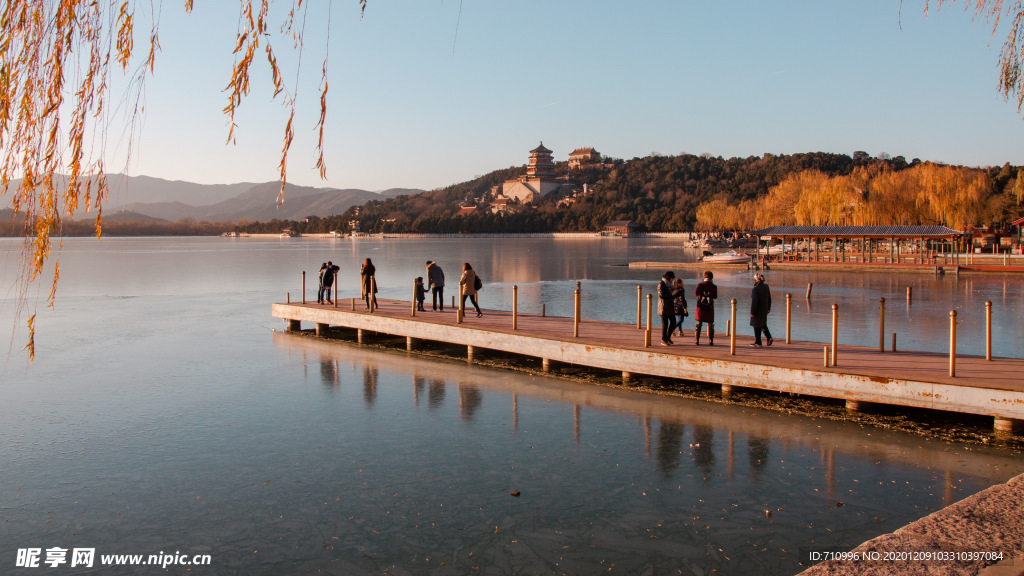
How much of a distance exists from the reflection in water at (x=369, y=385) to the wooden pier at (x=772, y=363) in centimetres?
206

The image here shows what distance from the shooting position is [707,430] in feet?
36.8

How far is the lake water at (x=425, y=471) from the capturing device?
7.35 m

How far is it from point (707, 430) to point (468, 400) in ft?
14.2

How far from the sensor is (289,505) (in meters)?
8.41

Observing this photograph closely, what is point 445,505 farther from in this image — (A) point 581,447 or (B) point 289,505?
(A) point 581,447

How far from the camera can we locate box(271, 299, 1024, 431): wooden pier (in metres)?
10.4

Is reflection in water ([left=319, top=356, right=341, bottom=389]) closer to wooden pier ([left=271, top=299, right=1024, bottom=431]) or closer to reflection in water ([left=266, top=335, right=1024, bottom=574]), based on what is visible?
wooden pier ([left=271, top=299, right=1024, bottom=431])

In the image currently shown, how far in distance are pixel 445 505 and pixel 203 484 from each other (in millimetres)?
3086

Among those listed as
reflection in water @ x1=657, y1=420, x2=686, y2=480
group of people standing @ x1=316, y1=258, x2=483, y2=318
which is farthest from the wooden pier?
reflection in water @ x1=657, y1=420, x2=686, y2=480

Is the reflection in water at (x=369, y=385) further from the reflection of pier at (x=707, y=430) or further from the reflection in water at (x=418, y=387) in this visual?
the reflection in water at (x=418, y=387)

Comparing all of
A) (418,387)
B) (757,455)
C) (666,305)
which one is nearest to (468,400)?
(418,387)

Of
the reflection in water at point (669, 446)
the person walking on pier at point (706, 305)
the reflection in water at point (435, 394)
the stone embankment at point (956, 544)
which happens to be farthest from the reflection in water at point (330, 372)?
the stone embankment at point (956, 544)

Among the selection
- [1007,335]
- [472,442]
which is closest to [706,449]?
[472,442]

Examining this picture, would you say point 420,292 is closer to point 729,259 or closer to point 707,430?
point 707,430
